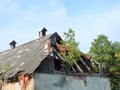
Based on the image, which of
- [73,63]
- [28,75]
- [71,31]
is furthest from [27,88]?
[71,31]

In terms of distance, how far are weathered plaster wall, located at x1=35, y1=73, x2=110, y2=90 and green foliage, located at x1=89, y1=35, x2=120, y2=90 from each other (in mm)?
10258

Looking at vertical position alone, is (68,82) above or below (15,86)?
above

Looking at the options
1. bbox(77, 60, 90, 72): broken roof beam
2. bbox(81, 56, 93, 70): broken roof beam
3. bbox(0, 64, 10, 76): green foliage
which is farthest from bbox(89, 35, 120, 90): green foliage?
bbox(0, 64, 10, 76): green foliage

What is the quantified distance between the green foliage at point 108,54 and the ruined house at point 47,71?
419 inches

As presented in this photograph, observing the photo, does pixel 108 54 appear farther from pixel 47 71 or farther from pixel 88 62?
pixel 47 71

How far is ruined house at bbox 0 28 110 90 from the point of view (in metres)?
20.5

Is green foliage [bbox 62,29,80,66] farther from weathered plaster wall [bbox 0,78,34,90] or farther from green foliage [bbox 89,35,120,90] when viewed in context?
green foliage [bbox 89,35,120,90]

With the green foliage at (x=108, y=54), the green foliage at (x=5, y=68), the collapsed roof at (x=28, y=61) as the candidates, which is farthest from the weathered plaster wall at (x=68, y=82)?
the green foliage at (x=108, y=54)

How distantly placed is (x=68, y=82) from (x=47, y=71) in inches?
80.5

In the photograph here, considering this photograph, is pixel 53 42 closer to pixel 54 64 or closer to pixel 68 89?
pixel 54 64

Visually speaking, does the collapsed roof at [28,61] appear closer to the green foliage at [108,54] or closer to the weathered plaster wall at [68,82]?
the weathered plaster wall at [68,82]

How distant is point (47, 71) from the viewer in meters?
20.9

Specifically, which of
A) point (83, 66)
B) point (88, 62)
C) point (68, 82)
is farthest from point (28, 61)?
point (88, 62)

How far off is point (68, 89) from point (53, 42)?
4.14 meters
